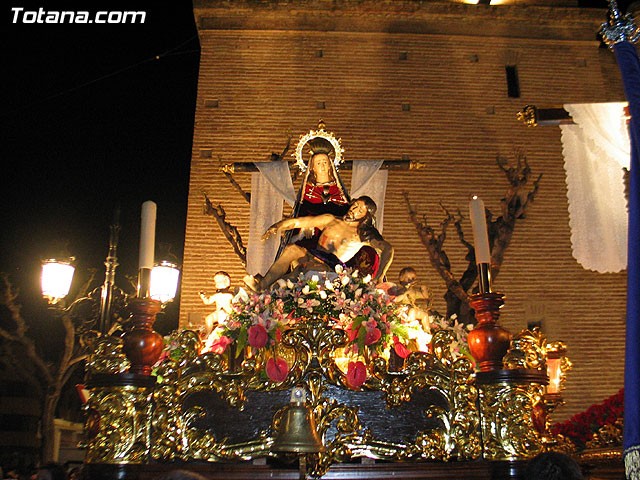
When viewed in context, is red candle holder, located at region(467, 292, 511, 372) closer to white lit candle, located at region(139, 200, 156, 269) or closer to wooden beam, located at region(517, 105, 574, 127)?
wooden beam, located at region(517, 105, 574, 127)

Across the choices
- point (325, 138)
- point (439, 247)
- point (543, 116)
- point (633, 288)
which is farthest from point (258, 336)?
point (439, 247)

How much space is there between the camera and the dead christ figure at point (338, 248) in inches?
211

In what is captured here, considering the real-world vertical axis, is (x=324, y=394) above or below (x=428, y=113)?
below

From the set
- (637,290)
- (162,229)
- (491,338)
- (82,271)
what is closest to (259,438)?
(491,338)

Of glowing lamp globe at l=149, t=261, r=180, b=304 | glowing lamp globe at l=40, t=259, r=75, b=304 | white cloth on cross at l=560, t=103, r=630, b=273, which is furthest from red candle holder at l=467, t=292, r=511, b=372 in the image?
glowing lamp globe at l=40, t=259, r=75, b=304

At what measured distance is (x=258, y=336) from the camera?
351 centimetres

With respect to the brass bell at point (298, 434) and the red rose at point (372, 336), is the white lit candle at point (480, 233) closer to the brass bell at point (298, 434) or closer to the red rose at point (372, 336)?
the red rose at point (372, 336)

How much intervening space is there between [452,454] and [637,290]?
4.63ft

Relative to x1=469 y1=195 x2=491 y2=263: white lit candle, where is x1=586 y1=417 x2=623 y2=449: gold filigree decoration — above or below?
below

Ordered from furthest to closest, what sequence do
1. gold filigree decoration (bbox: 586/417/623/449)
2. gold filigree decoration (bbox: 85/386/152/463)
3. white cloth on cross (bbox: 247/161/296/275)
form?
white cloth on cross (bbox: 247/161/296/275) < gold filigree decoration (bbox: 586/417/623/449) < gold filigree decoration (bbox: 85/386/152/463)

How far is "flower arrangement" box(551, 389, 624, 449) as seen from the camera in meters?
4.79

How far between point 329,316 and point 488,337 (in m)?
1.01

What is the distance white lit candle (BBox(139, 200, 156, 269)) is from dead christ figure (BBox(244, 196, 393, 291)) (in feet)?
5.27

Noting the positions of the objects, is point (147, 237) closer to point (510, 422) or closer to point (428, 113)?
point (510, 422)
